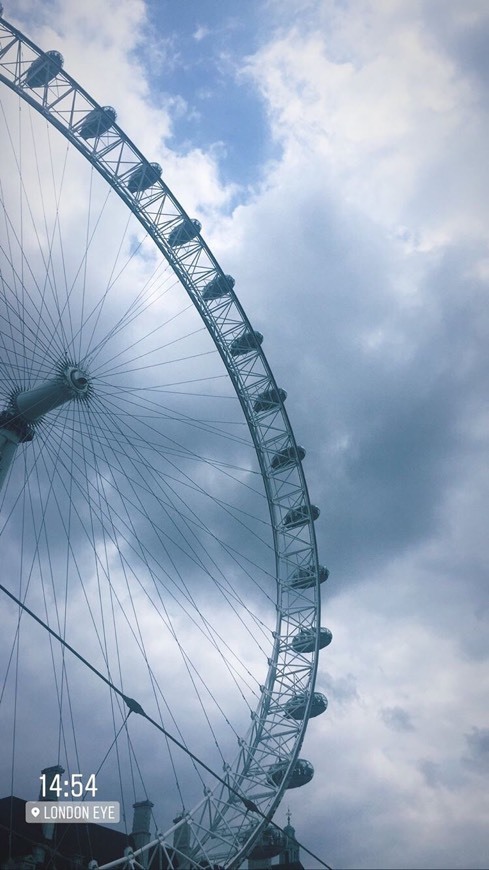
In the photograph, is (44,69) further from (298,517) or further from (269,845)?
(269,845)

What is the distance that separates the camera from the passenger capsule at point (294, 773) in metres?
24.0

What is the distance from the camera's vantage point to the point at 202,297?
28906 millimetres

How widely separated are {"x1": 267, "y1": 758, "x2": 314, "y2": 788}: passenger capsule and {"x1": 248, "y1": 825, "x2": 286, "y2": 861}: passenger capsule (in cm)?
160

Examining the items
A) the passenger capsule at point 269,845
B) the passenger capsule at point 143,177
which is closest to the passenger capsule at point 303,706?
the passenger capsule at point 269,845

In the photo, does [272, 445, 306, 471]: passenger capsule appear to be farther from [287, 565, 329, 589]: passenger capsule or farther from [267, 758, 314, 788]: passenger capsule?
[267, 758, 314, 788]: passenger capsule

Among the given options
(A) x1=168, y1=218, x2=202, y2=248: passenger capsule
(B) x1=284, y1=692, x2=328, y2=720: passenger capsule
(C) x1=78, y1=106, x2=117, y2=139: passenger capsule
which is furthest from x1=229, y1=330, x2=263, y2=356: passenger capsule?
(B) x1=284, y1=692, x2=328, y2=720: passenger capsule

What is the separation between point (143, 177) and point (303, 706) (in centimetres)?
2277

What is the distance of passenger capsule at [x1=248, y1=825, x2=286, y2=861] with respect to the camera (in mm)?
24047

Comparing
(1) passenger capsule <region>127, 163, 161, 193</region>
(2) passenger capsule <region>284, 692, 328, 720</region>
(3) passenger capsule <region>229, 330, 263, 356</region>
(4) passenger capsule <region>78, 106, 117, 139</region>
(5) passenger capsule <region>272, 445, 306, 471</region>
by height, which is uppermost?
(4) passenger capsule <region>78, 106, 117, 139</region>

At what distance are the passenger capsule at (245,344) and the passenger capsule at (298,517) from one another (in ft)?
25.4

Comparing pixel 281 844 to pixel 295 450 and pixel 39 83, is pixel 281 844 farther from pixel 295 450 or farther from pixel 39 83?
pixel 39 83

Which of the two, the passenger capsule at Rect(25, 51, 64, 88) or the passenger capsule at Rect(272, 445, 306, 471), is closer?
the passenger capsule at Rect(25, 51, 64, 88)

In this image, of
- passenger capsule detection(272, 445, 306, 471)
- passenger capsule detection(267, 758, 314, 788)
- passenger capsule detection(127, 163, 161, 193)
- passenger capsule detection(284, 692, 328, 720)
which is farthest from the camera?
passenger capsule detection(272, 445, 306, 471)

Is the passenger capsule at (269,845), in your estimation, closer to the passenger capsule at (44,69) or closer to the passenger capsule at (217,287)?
the passenger capsule at (217,287)
